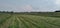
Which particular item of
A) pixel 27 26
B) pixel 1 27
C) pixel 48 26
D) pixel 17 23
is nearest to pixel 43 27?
pixel 48 26

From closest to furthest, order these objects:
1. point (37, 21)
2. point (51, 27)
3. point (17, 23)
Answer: point (51, 27) < point (17, 23) < point (37, 21)

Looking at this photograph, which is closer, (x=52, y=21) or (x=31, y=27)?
(x=31, y=27)

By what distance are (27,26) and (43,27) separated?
4.68ft

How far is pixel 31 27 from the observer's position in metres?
12.3

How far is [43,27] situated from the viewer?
1242 centimetres

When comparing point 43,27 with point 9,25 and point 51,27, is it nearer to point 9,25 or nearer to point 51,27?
point 51,27

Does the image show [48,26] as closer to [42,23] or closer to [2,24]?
[42,23]

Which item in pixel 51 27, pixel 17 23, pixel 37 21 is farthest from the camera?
pixel 37 21

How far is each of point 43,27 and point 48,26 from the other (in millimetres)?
459

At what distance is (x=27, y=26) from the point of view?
12.5m

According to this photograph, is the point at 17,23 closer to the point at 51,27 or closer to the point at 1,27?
the point at 1,27

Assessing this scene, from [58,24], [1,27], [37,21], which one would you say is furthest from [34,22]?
[1,27]

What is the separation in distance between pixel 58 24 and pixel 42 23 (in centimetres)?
150

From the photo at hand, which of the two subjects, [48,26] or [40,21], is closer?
[48,26]
